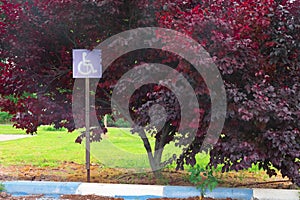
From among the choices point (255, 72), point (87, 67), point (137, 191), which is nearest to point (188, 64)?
point (255, 72)

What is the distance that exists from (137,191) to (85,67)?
4.30 feet

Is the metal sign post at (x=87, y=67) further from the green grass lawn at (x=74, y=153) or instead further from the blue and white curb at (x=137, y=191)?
the green grass lawn at (x=74, y=153)

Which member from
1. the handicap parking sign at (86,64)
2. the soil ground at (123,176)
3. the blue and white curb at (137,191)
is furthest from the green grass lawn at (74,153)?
the handicap parking sign at (86,64)

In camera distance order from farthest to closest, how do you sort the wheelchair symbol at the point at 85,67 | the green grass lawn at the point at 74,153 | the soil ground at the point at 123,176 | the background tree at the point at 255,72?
the green grass lawn at the point at 74,153
the soil ground at the point at 123,176
the wheelchair symbol at the point at 85,67
the background tree at the point at 255,72

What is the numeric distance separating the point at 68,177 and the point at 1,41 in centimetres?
177

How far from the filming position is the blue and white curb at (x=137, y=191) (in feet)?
12.0

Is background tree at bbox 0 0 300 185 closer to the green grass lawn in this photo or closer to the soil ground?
the soil ground

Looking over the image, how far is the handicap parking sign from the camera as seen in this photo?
403cm

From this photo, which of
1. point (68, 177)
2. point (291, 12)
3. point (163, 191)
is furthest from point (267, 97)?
point (68, 177)

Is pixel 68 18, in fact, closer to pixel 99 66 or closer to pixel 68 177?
pixel 99 66

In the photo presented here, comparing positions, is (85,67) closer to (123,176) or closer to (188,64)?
(188,64)

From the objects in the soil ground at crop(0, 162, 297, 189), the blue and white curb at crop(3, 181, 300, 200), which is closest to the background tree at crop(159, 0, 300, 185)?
the blue and white curb at crop(3, 181, 300, 200)

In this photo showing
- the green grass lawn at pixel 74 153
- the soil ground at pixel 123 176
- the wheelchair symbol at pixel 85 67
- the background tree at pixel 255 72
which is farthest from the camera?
the green grass lawn at pixel 74 153

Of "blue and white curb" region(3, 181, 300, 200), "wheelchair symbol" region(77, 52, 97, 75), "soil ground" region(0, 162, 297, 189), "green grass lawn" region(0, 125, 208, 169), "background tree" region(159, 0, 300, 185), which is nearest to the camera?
"background tree" region(159, 0, 300, 185)
